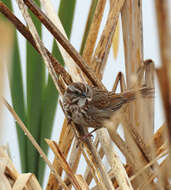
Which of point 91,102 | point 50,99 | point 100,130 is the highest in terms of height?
point 50,99

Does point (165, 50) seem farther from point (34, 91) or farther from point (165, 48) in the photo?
point (34, 91)

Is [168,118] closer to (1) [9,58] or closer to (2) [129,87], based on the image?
(1) [9,58]

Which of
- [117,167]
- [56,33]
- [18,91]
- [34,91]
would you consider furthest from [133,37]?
[117,167]

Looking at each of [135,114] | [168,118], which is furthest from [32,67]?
[168,118]

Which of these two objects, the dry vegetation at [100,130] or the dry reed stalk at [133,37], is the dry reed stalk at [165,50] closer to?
the dry vegetation at [100,130]

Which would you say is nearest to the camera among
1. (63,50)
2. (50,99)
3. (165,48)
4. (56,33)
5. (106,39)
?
Answer: (165,48)
